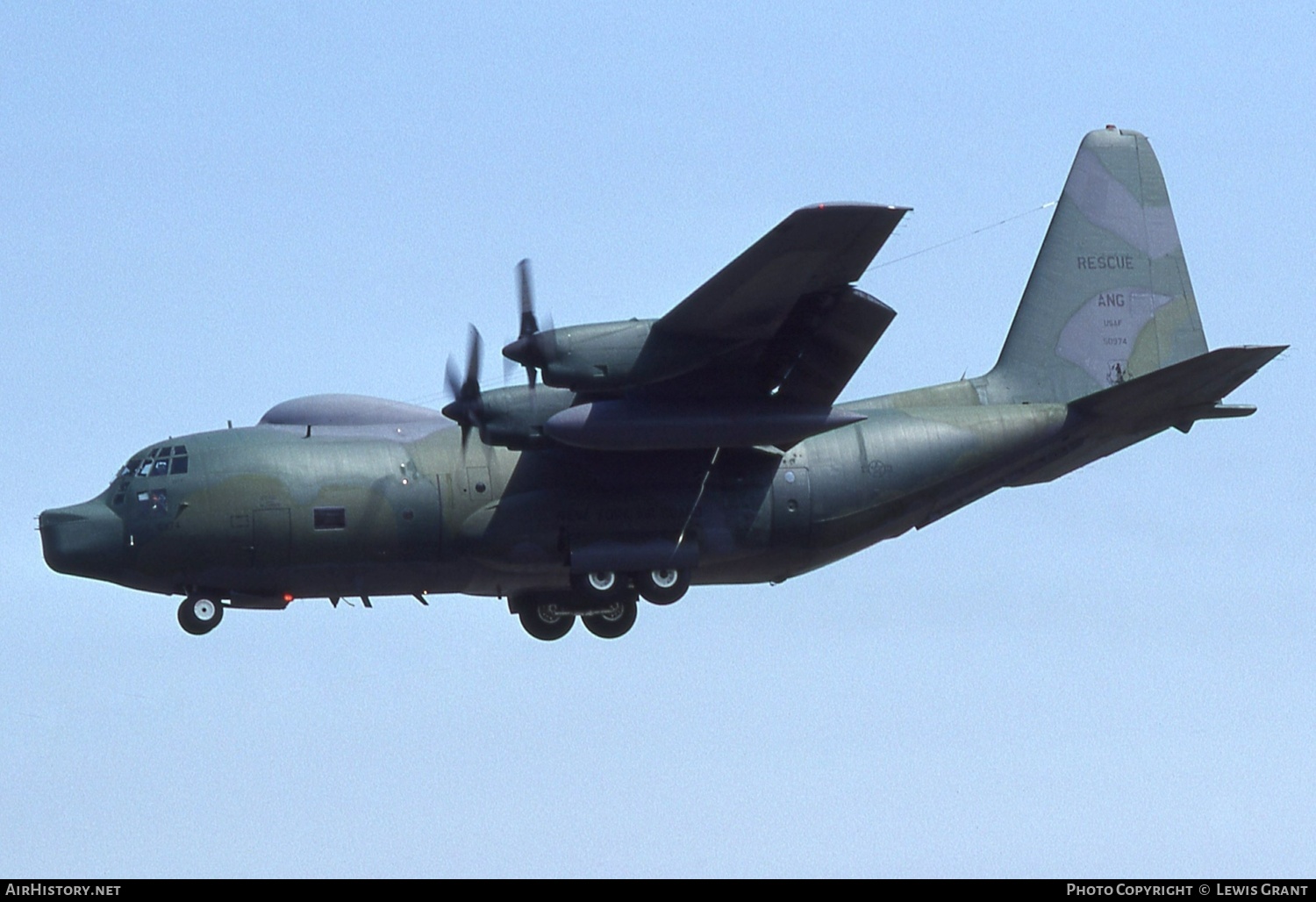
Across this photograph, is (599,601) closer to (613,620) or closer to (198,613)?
(613,620)

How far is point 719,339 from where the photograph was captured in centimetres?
2278

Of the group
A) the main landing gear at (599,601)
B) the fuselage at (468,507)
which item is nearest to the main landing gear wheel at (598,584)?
the main landing gear at (599,601)

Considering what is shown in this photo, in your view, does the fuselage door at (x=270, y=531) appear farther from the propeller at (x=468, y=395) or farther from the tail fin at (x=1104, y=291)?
the tail fin at (x=1104, y=291)

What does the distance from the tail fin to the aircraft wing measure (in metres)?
5.46

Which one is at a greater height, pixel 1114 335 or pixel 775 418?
pixel 1114 335

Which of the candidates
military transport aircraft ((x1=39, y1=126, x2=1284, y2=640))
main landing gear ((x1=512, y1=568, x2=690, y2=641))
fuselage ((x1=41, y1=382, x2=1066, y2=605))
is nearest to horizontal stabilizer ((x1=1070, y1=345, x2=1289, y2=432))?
military transport aircraft ((x1=39, y1=126, x2=1284, y2=640))

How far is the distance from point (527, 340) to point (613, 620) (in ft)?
15.9

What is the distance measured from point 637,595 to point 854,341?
4.54m

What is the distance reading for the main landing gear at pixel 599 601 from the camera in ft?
80.9

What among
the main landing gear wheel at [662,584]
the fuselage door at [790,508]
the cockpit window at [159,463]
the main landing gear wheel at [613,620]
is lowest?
the main landing gear wheel at [613,620]

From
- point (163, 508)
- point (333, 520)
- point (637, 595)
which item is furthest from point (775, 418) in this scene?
point (163, 508)
